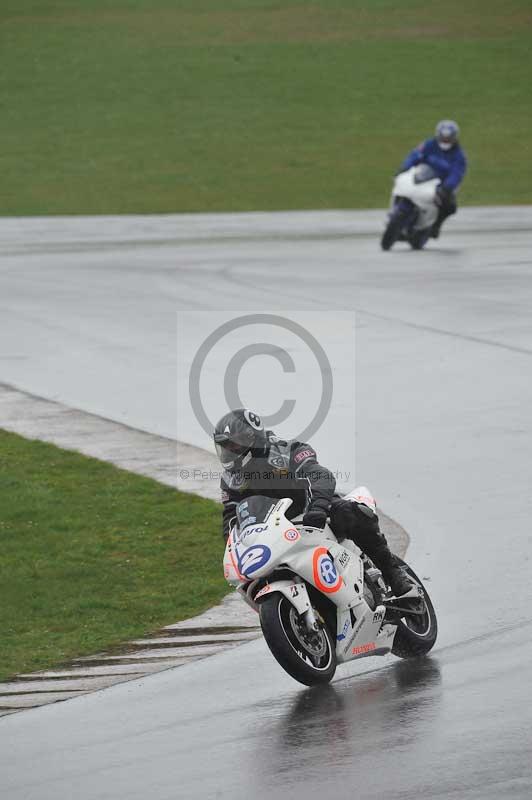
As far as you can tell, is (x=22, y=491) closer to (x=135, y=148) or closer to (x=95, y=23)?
(x=135, y=148)

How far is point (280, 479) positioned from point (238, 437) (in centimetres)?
39

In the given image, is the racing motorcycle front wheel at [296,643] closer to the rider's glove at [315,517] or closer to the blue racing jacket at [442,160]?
the rider's glove at [315,517]

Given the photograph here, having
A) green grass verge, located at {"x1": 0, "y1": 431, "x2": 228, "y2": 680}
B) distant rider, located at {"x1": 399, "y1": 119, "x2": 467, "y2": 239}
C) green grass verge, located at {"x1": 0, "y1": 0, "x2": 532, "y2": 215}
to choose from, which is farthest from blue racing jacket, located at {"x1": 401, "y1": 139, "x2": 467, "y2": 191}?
green grass verge, located at {"x1": 0, "y1": 431, "x2": 228, "y2": 680}

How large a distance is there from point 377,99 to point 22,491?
37.8 metres

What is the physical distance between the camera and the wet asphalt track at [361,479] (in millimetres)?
7199

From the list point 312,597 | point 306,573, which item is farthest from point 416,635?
point 306,573

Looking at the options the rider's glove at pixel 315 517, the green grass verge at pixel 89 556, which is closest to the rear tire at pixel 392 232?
the green grass verge at pixel 89 556

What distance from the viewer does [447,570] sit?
35.1 ft

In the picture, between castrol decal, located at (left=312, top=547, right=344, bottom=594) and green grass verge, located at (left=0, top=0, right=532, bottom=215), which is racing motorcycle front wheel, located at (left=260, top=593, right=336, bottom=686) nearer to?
castrol decal, located at (left=312, top=547, right=344, bottom=594)

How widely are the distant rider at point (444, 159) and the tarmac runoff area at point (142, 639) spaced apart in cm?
1305

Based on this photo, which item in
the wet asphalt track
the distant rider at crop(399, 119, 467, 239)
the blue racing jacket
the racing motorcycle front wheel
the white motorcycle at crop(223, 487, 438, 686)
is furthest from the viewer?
the blue racing jacket

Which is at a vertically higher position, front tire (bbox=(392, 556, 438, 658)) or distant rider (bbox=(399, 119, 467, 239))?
distant rider (bbox=(399, 119, 467, 239))

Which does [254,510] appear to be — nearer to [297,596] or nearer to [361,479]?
[297,596]

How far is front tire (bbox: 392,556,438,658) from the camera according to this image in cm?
888
